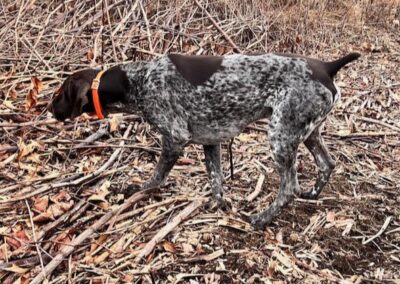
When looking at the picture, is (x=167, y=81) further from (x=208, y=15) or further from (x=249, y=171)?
(x=208, y=15)

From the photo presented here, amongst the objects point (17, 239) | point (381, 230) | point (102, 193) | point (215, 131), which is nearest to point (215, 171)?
point (215, 131)

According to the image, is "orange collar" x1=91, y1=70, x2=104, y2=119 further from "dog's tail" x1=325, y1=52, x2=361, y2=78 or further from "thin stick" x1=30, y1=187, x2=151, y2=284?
"dog's tail" x1=325, y1=52, x2=361, y2=78

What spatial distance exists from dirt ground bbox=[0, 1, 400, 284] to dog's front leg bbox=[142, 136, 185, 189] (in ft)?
0.35

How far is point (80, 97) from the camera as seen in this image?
4.21 m

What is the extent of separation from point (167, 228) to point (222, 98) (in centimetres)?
104

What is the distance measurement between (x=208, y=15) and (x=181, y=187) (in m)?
3.25

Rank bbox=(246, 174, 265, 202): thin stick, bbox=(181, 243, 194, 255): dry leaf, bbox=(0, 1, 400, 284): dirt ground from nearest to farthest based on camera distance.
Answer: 1. bbox=(0, 1, 400, 284): dirt ground
2. bbox=(181, 243, 194, 255): dry leaf
3. bbox=(246, 174, 265, 202): thin stick

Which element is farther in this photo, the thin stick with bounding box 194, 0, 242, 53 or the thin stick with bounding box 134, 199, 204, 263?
the thin stick with bounding box 194, 0, 242, 53

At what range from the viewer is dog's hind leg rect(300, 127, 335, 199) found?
15.3ft

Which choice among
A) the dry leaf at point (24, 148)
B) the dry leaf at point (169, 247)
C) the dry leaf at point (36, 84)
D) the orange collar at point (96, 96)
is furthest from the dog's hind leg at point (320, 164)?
the dry leaf at point (36, 84)

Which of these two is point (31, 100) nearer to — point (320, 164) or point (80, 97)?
point (80, 97)

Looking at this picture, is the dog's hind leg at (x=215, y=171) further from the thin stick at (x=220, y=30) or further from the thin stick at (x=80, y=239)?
the thin stick at (x=220, y=30)

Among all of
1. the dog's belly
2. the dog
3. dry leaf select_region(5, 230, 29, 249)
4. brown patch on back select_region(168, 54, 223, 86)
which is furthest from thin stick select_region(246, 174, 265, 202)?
dry leaf select_region(5, 230, 29, 249)

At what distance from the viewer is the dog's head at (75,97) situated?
423cm
